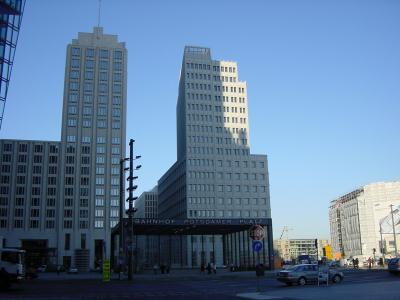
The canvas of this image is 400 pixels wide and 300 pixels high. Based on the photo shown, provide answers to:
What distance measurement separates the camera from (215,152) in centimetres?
14675

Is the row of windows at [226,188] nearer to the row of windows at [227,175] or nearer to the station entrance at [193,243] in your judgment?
the row of windows at [227,175]

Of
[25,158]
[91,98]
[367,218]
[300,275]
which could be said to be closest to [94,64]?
[91,98]

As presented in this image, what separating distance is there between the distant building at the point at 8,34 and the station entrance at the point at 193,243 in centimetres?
1832

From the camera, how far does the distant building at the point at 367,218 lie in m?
137

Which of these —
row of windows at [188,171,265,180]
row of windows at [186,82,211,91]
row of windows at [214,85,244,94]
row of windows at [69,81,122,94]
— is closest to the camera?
row of windows at [69,81,122,94]

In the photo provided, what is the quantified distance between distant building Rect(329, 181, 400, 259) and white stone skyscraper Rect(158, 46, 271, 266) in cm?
3224

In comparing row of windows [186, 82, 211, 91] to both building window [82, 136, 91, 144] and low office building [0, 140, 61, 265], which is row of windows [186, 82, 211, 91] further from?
low office building [0, 140, 61, 265]

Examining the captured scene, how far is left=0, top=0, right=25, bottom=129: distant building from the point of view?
44281 millimetres

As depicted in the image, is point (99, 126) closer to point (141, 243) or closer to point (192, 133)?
point (192, 133)

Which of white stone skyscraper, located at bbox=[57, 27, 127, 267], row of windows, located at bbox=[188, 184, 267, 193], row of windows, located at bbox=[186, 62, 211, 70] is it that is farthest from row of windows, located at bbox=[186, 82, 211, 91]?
row of windows, located at bbox=[188, 184, 267, 193]

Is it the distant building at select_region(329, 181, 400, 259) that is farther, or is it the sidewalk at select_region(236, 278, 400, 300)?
the distant building at select_region(329, 181, 400, 259)

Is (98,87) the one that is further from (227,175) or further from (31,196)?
(227,175)

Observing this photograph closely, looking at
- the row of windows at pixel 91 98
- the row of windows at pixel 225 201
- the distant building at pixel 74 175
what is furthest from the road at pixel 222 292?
the row of windows at pixel 91 98

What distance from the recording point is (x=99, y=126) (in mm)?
139250
